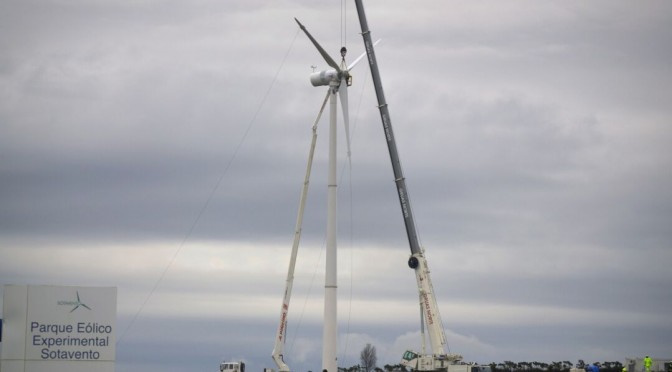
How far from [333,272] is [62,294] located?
3501 cm

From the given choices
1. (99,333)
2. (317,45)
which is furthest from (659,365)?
(99,333)

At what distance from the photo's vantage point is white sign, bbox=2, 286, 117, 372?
3103 inches

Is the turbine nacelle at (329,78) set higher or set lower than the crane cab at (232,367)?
higher

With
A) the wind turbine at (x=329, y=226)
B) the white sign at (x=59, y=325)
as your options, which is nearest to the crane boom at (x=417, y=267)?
the wind turbine at (x=329, y=226)

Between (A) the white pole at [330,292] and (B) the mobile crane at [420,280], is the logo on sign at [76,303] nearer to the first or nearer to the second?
(A) the white pole at [330,292]

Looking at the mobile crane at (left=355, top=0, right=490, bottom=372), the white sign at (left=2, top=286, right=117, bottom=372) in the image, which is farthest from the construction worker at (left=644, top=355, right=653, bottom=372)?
the white sign at (left=2, top=286, right=117, bottom=372)

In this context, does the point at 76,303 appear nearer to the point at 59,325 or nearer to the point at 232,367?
the point at 59,325

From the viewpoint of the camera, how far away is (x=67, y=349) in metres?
80.5

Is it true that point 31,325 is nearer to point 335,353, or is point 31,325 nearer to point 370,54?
point 335,353

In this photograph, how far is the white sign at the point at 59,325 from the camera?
78.8 m

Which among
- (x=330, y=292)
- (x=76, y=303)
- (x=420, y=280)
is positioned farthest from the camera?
(x=420, y=280)

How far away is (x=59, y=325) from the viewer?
80188 mm

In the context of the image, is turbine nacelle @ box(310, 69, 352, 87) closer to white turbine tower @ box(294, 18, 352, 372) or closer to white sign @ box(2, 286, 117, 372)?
white turbine tower @ box(294, 18, 352, 372)

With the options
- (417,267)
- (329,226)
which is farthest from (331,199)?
(417,267)
